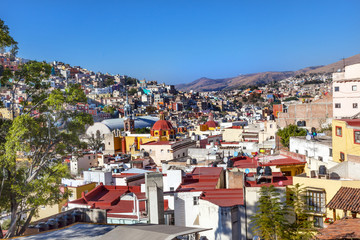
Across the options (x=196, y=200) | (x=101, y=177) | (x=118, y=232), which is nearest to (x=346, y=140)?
(x=196, y=200)

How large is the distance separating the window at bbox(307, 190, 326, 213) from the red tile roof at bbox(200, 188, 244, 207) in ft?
6.28

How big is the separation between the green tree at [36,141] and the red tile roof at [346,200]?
6.69 m

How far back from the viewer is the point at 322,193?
34.6 feet

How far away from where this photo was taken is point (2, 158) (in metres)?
8.57

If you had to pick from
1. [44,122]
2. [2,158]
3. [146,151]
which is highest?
[44,122]

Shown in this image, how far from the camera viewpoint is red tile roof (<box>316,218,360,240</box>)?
24.5ft

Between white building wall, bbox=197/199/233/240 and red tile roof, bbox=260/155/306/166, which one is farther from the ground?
red tile roof, bbox=260/155/306/166

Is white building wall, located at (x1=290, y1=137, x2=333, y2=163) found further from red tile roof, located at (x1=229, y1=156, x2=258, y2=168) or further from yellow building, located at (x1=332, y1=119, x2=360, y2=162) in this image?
red tile roof, located at (x1=229, y1=156, x2=258, y2=168)

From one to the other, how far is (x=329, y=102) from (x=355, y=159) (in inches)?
657

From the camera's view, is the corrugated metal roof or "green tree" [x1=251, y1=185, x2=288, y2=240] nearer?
"green tree" [x1=251, y1=185, x2=288, y2=240]

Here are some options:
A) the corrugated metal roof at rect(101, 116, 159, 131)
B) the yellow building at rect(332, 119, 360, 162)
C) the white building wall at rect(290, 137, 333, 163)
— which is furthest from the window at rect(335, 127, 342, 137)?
the corrugated metal roof at rect(101, 116, 159, 131)

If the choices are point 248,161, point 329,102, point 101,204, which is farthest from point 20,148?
point 329,102

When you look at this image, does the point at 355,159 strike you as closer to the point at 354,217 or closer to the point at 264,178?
the point at 264,178

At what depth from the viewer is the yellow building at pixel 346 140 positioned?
1423 cm
